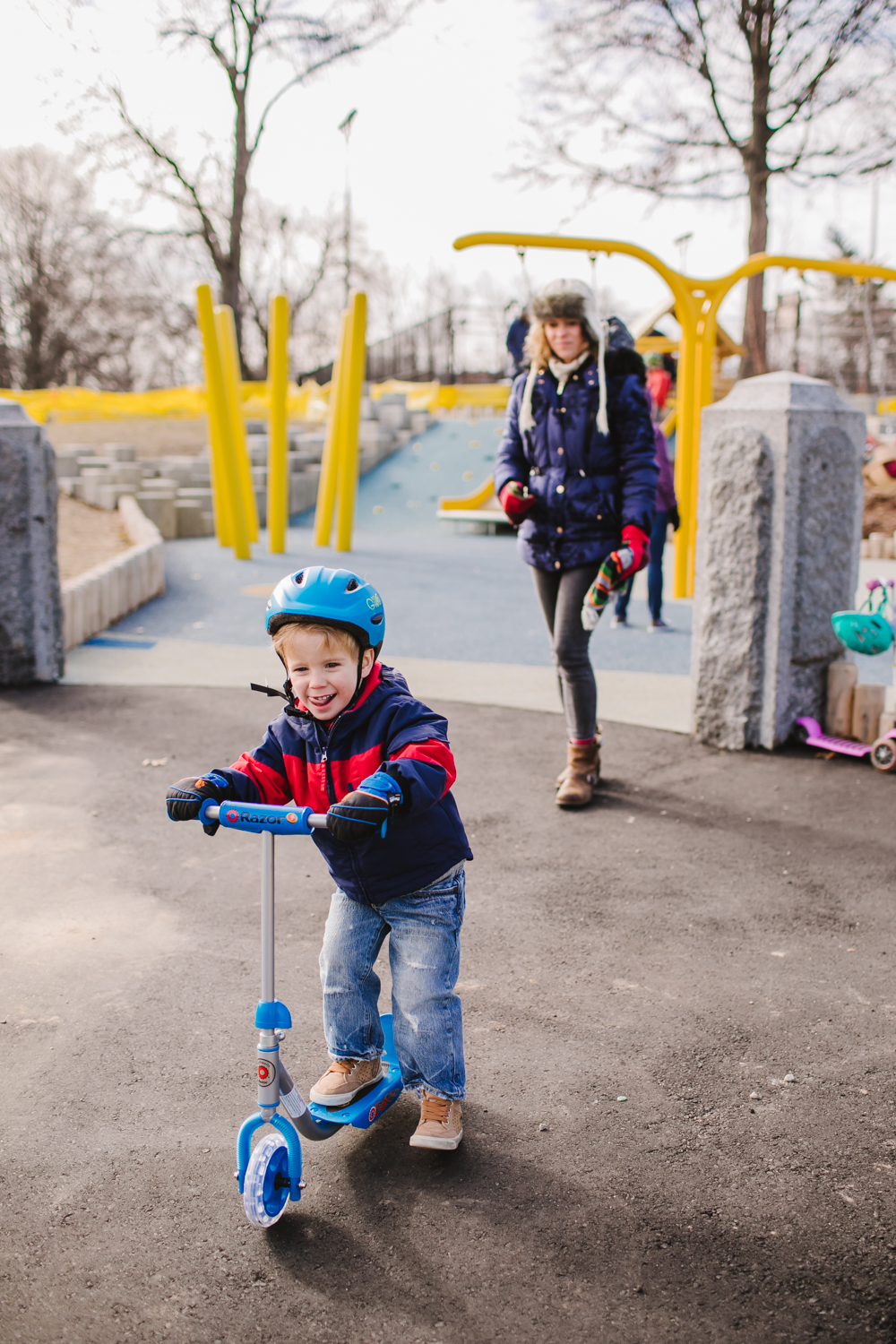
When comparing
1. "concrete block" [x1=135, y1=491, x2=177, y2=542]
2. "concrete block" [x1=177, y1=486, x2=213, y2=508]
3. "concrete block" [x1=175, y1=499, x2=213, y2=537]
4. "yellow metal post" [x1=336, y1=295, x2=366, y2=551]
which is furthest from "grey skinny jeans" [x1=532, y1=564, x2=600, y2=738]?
"concrete block" [x1=177, y1=486, x2=213, y2=508]

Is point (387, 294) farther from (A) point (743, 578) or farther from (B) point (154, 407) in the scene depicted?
(A) point (743, 578)

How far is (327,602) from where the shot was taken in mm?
2246

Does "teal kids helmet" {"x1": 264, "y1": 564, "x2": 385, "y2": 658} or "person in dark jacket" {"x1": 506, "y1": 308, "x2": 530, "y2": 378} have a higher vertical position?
"person in dark jacket" {"x1": 506, "y1": 308, "x2": 530, "y2": 378}

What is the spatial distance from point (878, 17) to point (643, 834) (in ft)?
64.1

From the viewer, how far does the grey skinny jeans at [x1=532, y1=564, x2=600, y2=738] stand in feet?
15.3

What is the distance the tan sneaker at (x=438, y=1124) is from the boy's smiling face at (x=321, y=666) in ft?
3.04

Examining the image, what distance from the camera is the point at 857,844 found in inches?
170

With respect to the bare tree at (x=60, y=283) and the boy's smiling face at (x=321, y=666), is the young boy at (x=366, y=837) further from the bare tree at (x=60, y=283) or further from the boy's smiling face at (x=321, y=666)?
the bare tree at (x=60, y=283)

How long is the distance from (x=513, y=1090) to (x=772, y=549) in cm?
320

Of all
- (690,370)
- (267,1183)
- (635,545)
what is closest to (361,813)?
(267,1183)

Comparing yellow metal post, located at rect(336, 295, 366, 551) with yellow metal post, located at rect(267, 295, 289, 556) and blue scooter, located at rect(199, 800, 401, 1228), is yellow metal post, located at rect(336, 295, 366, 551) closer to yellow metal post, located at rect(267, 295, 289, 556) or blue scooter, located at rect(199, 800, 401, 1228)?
yellow metal post, located at rect(267, 295, 289, 556)

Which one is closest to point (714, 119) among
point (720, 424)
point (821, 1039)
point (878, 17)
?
point (878, 17)

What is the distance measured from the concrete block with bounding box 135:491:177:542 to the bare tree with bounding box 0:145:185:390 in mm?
19828

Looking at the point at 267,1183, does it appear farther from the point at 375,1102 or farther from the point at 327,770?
the point at 327,770
